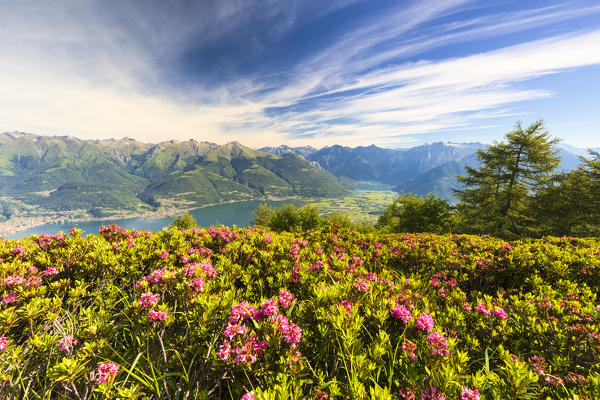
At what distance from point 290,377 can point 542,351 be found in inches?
112

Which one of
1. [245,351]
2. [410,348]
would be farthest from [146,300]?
[410,348]

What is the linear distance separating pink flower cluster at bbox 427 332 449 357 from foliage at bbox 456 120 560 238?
2448 centimetres

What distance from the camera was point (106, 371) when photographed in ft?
5.64

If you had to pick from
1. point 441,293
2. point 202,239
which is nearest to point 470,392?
point 441,293

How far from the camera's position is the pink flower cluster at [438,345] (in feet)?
5.98

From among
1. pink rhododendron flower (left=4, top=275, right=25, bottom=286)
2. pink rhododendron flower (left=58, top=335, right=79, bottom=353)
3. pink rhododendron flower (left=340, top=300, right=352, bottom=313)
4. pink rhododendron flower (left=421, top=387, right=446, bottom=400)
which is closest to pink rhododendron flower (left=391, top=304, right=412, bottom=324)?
pink rhododendron flower (left=340, top=300, right=352, bottom=313)

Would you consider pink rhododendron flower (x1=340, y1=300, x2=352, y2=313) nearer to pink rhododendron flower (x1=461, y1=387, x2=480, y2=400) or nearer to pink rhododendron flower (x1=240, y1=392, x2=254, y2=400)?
pink rhododendron flower (x1=461, y1=387, x2=480, y2=400)

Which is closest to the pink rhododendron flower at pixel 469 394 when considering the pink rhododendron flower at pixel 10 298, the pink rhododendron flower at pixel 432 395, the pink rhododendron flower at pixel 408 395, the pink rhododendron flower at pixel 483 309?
the pink rhododendron flower at pixel 432 395

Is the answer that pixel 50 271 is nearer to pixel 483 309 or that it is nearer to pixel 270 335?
pixel 270 335

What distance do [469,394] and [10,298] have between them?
4.52m

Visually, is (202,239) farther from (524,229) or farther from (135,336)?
(524,229)

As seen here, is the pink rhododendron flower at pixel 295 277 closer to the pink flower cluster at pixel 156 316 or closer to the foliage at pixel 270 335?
the foliage at pixel 270 335

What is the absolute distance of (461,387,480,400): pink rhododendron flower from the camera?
154 cm

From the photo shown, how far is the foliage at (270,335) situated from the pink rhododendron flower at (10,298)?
0.05ft
